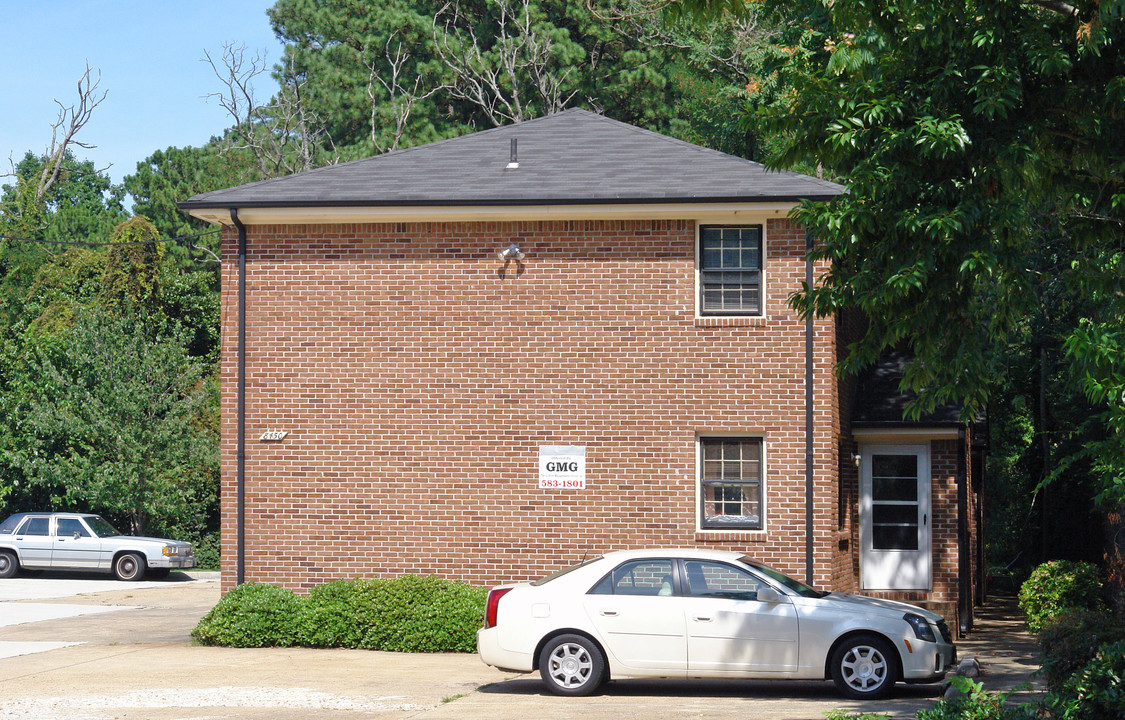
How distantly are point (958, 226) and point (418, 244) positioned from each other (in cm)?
996

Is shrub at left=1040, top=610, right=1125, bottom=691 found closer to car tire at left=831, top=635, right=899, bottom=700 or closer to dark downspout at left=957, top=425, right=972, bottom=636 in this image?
car tire at left=831, top=635, right=899, bottom=700

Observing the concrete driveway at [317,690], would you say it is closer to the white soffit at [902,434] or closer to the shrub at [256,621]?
the shrub at [256,621]

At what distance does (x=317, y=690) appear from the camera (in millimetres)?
12656

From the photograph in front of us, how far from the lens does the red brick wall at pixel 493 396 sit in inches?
667

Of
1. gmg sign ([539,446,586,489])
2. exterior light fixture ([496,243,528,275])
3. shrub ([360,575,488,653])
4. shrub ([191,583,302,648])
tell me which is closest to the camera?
shrub ([360,575,488,653])

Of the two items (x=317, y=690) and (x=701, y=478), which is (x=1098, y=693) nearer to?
(x=317, y=690)

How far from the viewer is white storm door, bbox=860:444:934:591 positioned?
18750mm

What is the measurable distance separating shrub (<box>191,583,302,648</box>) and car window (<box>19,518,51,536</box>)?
16.0 metres

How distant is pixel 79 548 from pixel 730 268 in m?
19.7

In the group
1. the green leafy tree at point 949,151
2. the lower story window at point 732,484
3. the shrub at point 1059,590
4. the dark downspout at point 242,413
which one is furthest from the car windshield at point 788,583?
the dark downspout at point 242,413

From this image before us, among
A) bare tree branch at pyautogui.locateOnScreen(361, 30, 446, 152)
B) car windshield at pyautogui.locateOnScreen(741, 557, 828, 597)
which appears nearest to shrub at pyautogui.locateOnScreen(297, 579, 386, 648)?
car windshield at pyautogui.locateOnScreen(741, 557, 828, 597)

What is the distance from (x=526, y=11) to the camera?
43031 mm

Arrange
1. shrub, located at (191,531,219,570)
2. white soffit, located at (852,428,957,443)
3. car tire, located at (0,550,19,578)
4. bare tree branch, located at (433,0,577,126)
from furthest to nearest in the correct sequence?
bare tree branch, located at (433,0,577,126) < shrub, located at (191,531,219,570) < car tire, located at (0,550,19,578) < white soffit, located at (852,428,957,443)

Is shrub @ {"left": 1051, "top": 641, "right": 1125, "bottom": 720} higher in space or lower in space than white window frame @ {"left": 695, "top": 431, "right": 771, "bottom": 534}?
lower
